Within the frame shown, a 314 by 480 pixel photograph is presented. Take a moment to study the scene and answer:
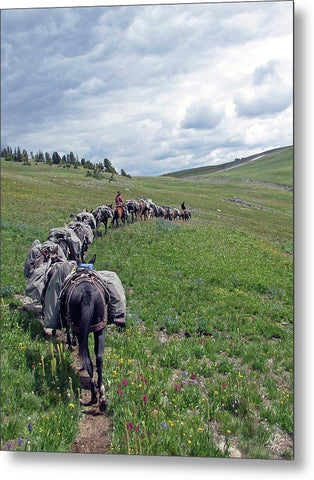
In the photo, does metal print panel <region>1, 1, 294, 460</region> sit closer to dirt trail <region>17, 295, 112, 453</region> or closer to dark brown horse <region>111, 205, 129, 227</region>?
dirt trail <region>17, 295, 112, 453</region>

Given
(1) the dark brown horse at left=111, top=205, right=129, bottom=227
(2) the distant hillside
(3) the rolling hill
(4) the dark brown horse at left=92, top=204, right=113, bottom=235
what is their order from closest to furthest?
1. (3) the rolling hill
2. (2) the distant hillside
3. (4) the dark brown horse at left=92, top=204, right=113, bottom=235
4. (1) the dark brown horse at left=111, top=205, right=129, bottom=227

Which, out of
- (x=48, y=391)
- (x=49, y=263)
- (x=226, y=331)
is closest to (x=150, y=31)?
(x=49, y=263)

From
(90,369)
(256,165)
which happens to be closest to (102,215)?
(256,165)

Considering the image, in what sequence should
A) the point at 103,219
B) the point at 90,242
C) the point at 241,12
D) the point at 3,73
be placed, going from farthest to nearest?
the point at 103,219 < the point at 90,242 < the point at 3,73 < the point at 241,12

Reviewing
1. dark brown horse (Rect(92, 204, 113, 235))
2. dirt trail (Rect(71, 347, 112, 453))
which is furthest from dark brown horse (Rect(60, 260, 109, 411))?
dark brown horse (Rect(92, 204, 113, 235))

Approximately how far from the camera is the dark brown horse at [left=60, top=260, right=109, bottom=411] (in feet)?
15.7

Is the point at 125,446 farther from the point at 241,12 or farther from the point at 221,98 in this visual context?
the point at 241,12

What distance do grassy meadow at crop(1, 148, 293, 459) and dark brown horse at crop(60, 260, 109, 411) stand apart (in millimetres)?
416

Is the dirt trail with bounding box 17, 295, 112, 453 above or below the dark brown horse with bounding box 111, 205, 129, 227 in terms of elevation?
below

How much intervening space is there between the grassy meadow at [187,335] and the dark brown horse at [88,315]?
1.36 ft

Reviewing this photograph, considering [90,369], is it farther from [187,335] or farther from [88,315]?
[187,335]

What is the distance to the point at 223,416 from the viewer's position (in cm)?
503

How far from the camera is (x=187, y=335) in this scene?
675 cm

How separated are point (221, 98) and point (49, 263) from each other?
4.67 m
